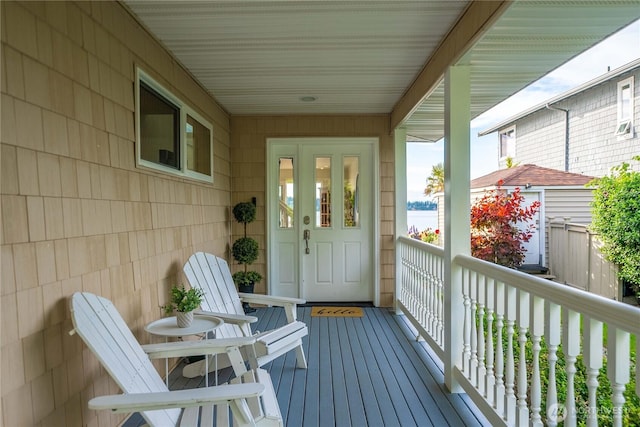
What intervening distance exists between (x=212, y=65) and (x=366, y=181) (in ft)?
8.35

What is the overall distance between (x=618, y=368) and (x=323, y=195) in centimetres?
409

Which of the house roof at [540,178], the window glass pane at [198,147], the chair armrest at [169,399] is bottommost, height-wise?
the chair armrest at [169,399]

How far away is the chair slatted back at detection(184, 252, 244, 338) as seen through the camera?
119 inches

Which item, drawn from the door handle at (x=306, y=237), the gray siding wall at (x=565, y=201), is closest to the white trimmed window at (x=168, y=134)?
the door handle at (x=306, y=237)

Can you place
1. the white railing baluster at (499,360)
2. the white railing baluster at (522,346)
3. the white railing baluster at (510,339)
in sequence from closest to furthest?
the white railing baluster at (522,346) < the white railing baluster at (510,339) < the white railing baluster at (499,360)

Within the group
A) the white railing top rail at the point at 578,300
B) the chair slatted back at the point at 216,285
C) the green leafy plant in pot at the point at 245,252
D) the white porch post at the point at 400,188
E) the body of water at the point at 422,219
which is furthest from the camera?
the body of water at the point at 422,219

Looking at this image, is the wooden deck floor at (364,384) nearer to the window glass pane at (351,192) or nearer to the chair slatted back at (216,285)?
the chair slatted back at (216,285)

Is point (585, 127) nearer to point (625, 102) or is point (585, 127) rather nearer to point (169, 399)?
point (625, 102)

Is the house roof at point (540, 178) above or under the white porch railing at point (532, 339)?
above

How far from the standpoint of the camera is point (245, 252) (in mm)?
4648

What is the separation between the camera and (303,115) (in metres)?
5.00

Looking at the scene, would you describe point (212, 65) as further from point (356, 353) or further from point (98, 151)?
point (356, 353)

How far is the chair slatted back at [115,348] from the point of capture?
5.30ft

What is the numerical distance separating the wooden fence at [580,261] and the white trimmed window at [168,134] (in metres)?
5.20
